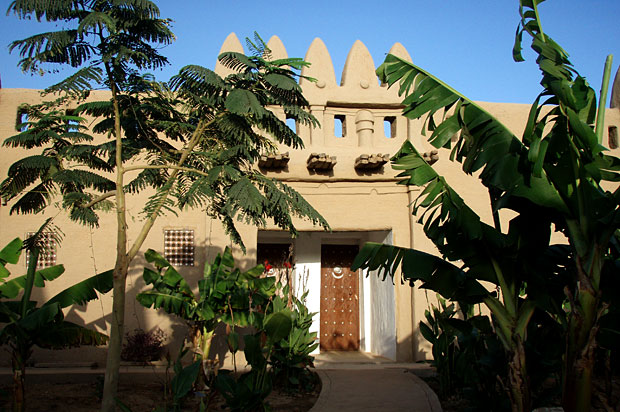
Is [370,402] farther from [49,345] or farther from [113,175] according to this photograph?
[113,175]

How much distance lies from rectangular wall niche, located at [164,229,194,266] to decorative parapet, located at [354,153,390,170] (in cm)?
369

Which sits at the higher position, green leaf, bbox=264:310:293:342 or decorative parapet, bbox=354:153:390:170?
decorative parapet, bbox=354:153:390:170

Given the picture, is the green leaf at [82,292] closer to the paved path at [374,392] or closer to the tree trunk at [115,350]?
the tree trunk at [115,350]

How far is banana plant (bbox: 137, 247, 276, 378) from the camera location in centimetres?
874

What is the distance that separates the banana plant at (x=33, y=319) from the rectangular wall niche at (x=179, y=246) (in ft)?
10.7

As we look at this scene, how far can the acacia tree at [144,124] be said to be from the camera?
6508 mm

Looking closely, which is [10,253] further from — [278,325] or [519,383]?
[519,383]

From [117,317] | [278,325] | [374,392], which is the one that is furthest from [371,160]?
[117,317]

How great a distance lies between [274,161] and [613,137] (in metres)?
8.37

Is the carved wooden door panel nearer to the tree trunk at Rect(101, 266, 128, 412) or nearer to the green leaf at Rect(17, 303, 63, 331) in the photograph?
the tree trunk at Rect(101, 266, 128, 412)

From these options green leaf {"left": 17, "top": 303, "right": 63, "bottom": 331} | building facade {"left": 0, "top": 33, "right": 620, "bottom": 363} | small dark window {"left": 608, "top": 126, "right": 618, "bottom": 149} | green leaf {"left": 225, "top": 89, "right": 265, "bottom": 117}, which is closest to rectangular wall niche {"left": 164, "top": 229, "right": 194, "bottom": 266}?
building facade {"left": 0, "top": 33, "right": 620, "bottom": 363}

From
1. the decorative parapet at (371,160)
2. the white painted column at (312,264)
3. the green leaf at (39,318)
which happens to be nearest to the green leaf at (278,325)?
the green leaf at (39,318)

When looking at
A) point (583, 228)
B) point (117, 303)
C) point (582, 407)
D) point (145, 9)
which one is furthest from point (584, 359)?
point (145, 9)

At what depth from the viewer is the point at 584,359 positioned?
5.42 m
